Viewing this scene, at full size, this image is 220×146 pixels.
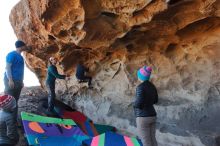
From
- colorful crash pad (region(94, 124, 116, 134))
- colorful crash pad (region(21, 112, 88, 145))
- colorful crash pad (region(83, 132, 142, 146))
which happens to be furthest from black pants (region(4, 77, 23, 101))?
colorful crash pad (region(94, 124, 116, 134))

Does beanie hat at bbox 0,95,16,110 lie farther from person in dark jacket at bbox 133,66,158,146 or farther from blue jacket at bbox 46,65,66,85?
blue jacket at bbox 46,65,66,85

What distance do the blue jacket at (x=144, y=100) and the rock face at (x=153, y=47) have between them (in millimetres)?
1305

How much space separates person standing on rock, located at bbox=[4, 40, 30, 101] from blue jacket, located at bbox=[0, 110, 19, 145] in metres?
0.94

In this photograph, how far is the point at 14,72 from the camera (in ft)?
20.4

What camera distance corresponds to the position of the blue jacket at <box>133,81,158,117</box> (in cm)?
489

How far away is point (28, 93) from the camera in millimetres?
9055

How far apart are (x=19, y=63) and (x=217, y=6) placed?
3449 millimetres

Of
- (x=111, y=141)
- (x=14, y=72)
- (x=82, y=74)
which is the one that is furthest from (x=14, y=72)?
(x=82, y=74)

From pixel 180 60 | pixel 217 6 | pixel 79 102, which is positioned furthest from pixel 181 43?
pixel 79 102

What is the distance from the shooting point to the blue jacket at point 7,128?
521 cm

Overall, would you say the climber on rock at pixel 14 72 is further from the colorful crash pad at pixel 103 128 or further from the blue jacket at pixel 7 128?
the colorful crash pad at pixel 103 128

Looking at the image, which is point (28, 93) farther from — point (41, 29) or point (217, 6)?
point (217, 6)

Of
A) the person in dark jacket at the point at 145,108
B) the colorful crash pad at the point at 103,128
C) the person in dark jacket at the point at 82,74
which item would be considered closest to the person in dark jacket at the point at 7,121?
the person in dark jacket at the point at 145,108

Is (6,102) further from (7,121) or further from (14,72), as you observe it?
(14,72)
